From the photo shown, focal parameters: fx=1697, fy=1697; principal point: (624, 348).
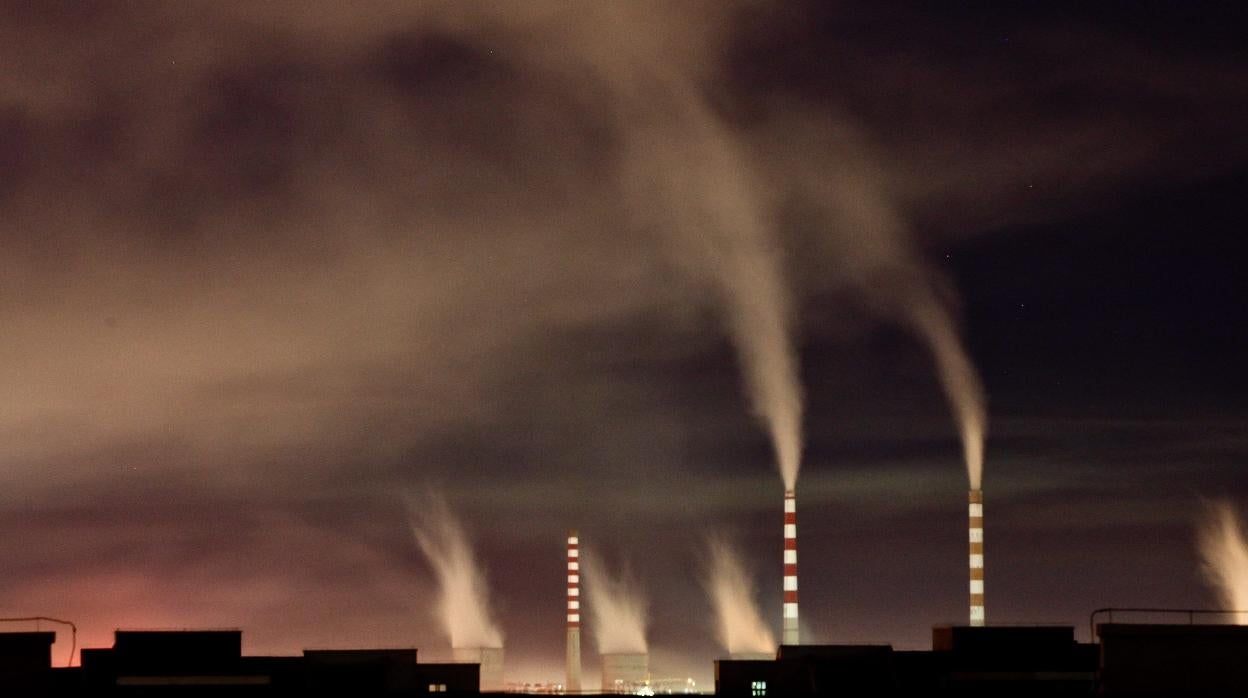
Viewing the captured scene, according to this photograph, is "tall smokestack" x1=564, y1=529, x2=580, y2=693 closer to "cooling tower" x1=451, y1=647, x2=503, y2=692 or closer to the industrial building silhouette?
"cooling tower" x1=451, y1=647, x2=503, y2=692

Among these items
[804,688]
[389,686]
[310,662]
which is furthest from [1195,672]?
[310,662]

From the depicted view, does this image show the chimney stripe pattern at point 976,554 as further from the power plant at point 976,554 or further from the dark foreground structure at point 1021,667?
the dark foreground structure at point 1021,667

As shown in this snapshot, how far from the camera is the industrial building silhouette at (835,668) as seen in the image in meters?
40.5

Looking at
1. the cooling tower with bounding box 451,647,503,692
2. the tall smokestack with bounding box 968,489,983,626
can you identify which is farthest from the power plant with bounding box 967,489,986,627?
the cooling tower with bounding box 451,647,503,692

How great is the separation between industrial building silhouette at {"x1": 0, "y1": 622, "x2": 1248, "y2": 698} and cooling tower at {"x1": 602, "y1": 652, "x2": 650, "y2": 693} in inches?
2953

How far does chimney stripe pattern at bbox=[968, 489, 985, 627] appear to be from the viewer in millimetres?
99812

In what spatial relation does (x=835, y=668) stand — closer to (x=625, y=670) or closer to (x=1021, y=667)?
(x=1021, y=667)

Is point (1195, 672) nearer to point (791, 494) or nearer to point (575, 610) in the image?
point (791, 494)

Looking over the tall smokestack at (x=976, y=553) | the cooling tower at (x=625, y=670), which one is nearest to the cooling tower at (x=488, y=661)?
the cooling tower at (x=625, y=670)

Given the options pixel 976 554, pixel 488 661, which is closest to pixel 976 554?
pixel 976 554

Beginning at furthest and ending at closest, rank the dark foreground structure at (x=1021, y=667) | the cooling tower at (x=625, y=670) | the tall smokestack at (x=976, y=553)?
1. the cooling tower at (x=625, y=670)
2. the tall smokestack at (x=976, y=553)
3. the dark foreground structure at (x=1021, y=667)

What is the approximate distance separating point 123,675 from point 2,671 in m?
10.3

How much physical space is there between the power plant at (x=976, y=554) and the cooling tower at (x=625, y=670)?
4174 cm

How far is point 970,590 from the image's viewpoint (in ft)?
334
